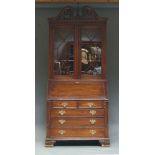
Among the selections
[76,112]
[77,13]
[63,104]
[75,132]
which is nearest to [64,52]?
[77,13]

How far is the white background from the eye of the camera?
2936 mm

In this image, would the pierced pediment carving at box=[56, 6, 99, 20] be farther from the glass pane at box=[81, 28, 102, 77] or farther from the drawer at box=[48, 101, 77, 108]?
the drawer at box=[48, 101, 77, 108]

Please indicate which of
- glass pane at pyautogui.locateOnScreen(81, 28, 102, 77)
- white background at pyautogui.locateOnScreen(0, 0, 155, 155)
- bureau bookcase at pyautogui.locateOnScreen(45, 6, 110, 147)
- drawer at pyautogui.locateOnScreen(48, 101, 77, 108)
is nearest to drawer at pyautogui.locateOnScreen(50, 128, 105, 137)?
bureau bookcase at pyautogui.locateOnScreen(45, 6, 110, 147)

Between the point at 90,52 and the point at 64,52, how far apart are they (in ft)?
1.38

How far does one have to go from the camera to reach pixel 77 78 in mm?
6039

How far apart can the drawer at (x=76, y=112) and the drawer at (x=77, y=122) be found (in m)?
0.06

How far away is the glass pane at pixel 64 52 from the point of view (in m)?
6.10

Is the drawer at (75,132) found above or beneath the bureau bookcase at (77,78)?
beneath
